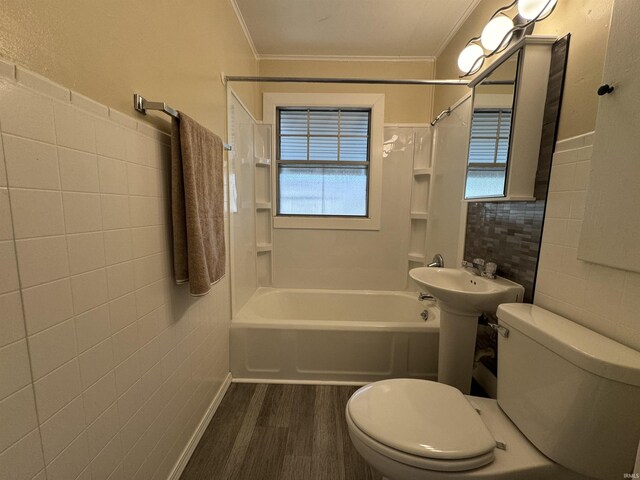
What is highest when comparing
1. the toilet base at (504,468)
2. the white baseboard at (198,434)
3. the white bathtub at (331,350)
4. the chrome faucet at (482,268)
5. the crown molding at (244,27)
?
the crown molding at (244,27)

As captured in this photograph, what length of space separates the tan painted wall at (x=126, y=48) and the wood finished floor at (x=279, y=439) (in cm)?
152

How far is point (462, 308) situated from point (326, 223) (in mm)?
1487

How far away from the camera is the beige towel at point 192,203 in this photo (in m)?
1.04

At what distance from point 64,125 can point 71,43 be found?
8.5 inches

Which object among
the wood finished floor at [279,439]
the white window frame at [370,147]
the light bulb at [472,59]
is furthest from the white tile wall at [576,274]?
the white window frame at [370,147]

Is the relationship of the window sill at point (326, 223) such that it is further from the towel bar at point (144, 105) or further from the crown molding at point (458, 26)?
the towel bar at point (144, 105)

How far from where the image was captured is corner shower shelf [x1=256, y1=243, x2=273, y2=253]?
8.21 ft

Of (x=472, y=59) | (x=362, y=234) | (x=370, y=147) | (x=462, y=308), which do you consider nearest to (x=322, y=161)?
(x=370, y=147)

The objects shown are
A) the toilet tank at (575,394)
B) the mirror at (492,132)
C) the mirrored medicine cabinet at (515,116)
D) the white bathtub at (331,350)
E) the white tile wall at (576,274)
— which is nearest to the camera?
the toilet tank at (575,394)

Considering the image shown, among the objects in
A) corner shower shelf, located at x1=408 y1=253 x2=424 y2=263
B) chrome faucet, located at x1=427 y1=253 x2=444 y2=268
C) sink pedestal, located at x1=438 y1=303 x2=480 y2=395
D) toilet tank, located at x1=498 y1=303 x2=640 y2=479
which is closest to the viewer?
toilet tank, located at x1=498 y1=303 x2=640 y2=479

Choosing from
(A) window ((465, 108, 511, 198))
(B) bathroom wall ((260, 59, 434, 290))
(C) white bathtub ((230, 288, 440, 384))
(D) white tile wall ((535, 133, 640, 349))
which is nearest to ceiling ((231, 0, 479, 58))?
(B) bathroom wall ((260, 59, 434, 290))

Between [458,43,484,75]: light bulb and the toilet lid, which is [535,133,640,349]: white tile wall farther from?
[458,43,484,75]: light bulb

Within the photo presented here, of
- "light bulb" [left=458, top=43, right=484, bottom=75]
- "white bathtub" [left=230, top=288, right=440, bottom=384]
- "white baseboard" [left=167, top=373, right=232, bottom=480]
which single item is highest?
"light bulb" [left=458, top=43, right=484, bottom=75]

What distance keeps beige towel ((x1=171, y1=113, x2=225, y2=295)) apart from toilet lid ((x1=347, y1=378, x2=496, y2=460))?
789 millimetres
